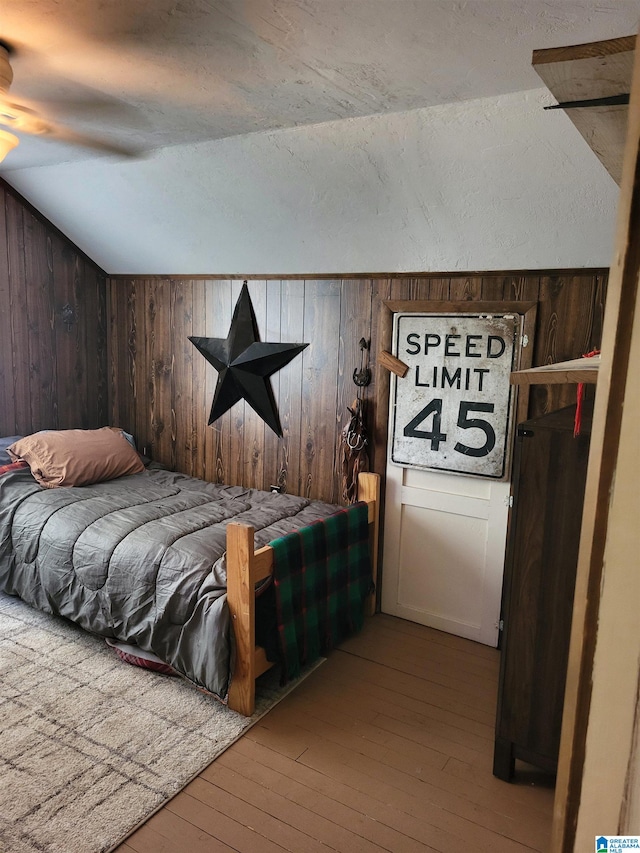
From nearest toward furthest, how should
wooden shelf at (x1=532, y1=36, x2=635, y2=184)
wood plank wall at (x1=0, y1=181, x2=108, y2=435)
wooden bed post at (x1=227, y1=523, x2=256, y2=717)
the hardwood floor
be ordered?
Result: wooden shelf at (x1=532, y1=36, x2=635, y2=184)
the hardwood floor
wooden bed post at (x1=227, y1=523, x2=256, y2=717)
wood plank wall at (x1=0, y1=181, x2=108, y2=435)

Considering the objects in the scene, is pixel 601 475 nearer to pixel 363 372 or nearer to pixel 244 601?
pixel 244 601

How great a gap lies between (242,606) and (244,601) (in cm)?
2

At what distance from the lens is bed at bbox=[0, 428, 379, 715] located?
2393 millimetres

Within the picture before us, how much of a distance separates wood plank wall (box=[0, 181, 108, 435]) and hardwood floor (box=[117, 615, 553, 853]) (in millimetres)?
2528

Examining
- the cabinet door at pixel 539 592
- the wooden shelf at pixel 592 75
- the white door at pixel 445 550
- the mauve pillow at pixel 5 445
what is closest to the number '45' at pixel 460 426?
the white door at pixel 445 550

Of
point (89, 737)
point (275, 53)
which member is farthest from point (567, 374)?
point (89, 737)

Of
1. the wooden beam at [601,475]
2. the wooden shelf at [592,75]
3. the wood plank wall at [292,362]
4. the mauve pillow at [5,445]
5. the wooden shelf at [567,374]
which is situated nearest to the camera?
the wooden beam at [601,475]

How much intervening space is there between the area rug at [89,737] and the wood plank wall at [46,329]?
61.1 inches

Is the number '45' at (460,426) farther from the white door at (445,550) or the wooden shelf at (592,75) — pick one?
the wooden shelf at (592,75)

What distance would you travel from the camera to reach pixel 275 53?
1844 millimetres

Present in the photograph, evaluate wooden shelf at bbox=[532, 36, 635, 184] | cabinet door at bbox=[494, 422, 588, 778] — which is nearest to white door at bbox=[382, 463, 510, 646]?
cabinet door at bbox=[494, 422, 588, 778]

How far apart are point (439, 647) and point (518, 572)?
1.13 meters

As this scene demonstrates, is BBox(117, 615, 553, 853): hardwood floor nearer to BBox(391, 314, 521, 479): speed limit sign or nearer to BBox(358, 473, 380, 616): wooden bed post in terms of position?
BBox(358, 473, 380, 616): wooden bed post

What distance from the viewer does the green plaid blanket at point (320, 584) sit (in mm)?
2550
